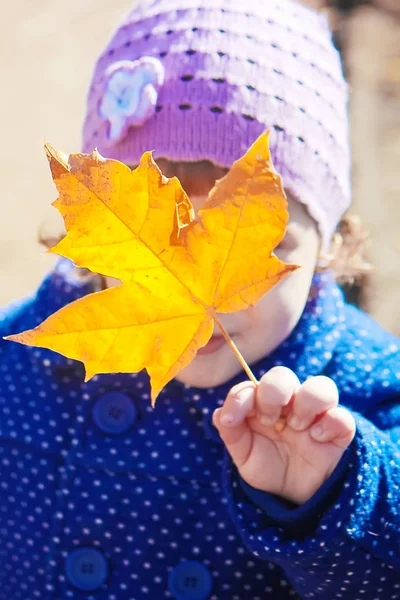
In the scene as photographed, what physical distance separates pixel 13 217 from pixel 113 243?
202 centimetres

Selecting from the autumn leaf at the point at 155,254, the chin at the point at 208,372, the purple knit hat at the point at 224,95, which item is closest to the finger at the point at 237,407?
the autumn leaf at the point at 155,254

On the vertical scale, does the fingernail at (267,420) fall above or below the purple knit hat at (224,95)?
below

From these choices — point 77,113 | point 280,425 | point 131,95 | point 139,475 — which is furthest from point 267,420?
point 77,113

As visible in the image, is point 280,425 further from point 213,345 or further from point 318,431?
point 213,345

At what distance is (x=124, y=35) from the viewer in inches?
46.8

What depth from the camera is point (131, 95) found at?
41.8 inches

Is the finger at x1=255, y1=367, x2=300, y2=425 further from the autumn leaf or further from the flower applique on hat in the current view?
the flower applique on hat

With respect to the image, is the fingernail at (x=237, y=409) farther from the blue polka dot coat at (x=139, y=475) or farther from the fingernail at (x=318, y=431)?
the blue polka dot coat at (x=139, y=475)

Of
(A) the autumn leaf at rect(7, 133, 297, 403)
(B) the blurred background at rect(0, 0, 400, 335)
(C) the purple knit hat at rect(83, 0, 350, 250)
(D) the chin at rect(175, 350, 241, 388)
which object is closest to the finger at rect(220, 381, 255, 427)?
(A) the autumn leaf at rect(7, 133, 297, 403)

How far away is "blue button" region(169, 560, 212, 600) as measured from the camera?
1.14m

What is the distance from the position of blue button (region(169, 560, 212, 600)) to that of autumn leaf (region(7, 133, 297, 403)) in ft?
1.70

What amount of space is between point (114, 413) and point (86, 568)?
0.23m

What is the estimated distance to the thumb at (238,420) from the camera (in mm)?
836

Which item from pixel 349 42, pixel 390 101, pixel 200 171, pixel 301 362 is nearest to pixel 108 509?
pixel 301 362
